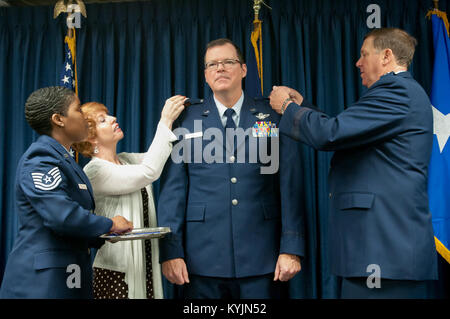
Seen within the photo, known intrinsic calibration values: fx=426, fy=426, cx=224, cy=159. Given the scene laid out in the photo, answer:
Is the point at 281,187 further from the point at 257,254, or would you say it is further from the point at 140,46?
the point at 140,46

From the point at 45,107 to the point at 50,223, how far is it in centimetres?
51

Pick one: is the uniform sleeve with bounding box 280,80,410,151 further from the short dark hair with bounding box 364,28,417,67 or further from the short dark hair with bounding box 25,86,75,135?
the short dark hair with bounding box 25,86,75,135

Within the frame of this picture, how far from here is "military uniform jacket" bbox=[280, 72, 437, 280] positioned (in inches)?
72.6

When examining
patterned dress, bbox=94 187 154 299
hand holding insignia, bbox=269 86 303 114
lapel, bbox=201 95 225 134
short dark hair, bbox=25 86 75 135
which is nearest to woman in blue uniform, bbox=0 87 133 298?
short dark hair, bbox=25 86 75 135

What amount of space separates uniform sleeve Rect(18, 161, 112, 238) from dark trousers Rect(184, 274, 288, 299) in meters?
0.66

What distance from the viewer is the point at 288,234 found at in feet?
6.84

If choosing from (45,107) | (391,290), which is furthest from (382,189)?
(45,107)

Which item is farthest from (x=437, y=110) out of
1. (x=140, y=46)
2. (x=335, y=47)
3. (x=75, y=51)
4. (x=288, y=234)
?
(x=75, y=51)

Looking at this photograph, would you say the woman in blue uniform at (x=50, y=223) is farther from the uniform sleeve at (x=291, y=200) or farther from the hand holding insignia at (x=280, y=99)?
the hand holding insignia at (x=280, y=99)

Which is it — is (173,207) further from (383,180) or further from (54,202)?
(383,180)

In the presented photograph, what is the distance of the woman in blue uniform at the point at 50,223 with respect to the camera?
1.65 metres

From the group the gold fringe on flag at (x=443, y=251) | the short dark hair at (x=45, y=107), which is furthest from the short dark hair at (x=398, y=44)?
the short dark hair at (x=45, y=107)

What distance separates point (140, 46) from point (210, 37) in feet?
1.72

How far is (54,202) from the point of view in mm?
1627
